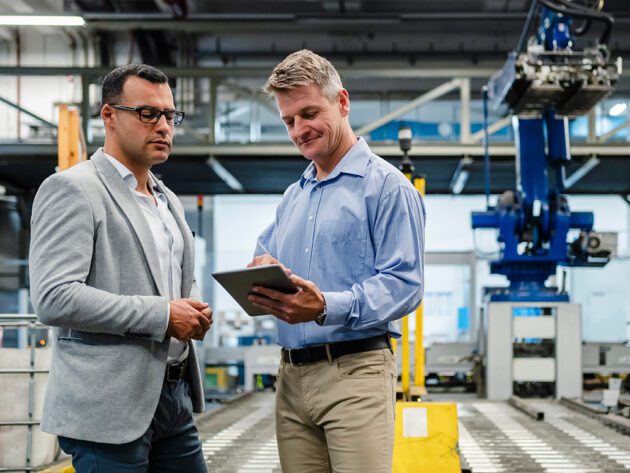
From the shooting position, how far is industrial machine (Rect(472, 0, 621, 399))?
24.7 feet

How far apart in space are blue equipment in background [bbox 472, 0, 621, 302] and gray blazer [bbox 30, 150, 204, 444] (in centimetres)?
639

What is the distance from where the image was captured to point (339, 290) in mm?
1946

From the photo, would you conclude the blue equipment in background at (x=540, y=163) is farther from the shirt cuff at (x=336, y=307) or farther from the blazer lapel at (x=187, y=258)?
the shirt cuff at (x=336, y=307)

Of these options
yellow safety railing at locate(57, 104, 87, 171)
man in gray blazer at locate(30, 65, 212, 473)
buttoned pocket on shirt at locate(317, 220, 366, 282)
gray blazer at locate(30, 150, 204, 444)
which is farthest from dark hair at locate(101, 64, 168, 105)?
yellow safety railing at locate(57, 104, 87, 171)

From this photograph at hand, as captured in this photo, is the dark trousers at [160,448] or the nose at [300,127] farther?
the nose at [300,127]

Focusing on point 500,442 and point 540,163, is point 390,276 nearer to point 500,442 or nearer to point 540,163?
point 500,442

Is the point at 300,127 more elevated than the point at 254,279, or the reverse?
the point at 300,127

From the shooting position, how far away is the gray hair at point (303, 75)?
1.91 meters

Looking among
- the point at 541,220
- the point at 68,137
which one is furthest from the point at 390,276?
the point at 541,220

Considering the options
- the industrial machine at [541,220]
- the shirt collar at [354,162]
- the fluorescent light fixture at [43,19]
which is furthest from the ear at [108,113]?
the fluorescent light fixture at [43,19]

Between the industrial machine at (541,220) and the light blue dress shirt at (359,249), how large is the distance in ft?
19.1

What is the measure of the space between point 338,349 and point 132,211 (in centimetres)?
64

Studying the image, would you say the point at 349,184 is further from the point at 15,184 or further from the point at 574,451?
the point at 15,184

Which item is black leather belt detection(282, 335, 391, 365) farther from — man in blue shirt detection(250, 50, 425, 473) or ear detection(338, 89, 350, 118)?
ear detection(338, 89, 350, 118)
